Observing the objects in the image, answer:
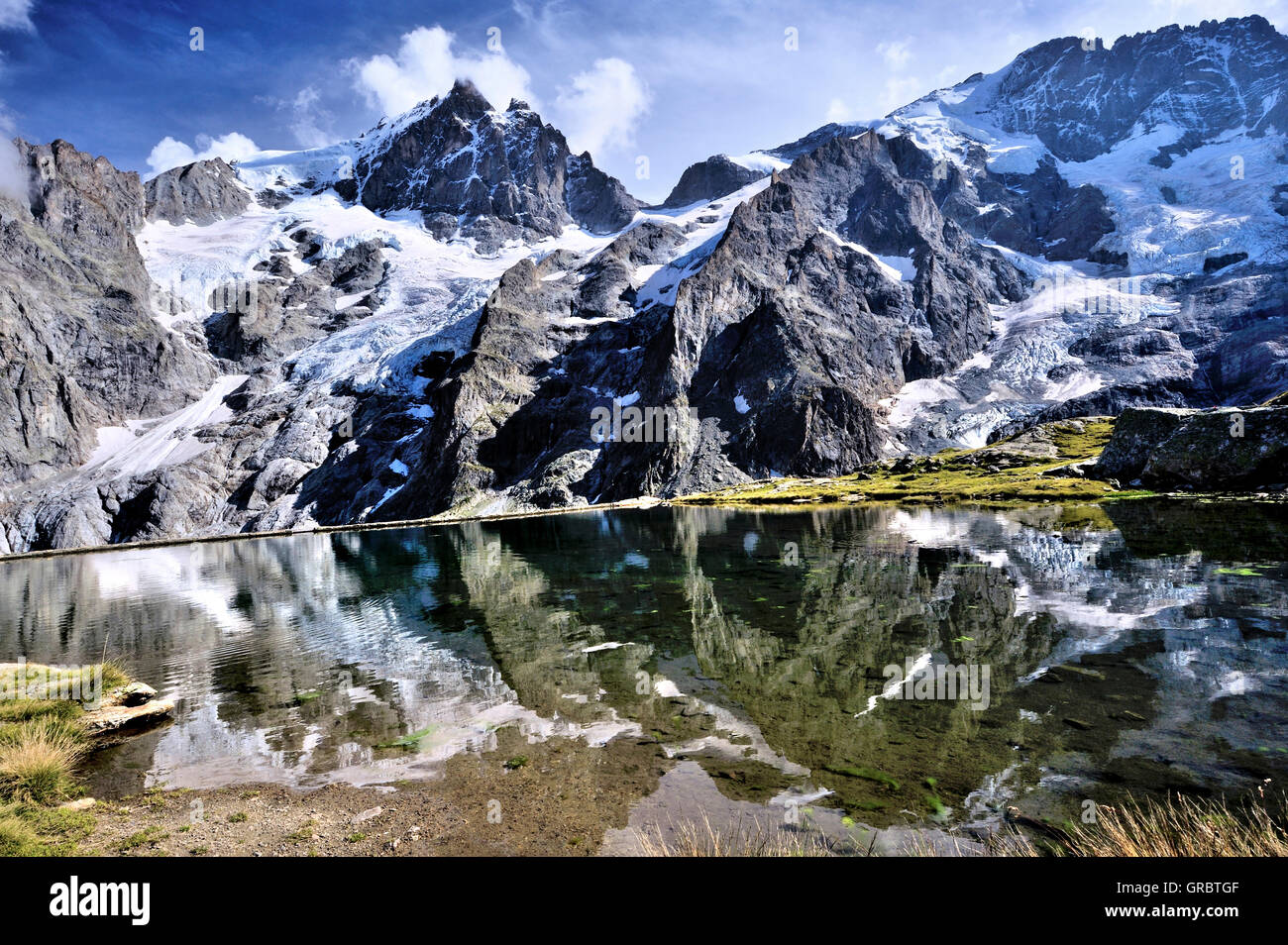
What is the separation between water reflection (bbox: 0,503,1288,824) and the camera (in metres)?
13.4

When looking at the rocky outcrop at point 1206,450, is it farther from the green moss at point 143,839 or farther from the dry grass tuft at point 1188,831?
the green moss at point 143,839

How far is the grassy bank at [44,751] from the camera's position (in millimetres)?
10711

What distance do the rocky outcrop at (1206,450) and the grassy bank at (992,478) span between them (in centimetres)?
517

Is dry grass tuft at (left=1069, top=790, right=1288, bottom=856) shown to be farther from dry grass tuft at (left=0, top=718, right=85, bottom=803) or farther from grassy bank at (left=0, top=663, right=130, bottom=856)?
dry grass tuft at (left=0, top=718, right=85, bottom=803)

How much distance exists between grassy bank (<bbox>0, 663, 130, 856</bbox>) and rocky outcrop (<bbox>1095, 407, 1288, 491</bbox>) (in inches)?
3795

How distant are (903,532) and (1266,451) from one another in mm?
46251

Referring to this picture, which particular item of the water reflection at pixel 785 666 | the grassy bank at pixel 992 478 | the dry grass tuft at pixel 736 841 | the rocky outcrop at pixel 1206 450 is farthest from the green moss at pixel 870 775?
the rocky outcrop at pixel 1206 450

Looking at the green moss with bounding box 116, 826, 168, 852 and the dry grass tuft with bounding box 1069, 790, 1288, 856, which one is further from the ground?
the dry grass tuft with bounding box 1069, 790, 1288, 856

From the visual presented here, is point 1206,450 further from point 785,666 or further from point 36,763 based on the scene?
point 36,763

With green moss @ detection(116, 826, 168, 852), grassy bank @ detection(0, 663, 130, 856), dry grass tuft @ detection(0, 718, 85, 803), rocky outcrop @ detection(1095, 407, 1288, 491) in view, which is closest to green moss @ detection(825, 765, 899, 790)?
green moss @ detection(116, 826, 168, 852)

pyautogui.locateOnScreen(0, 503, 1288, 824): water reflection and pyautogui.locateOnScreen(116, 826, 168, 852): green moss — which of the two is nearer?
pyautogui.locateOnScreen(116, 826, 168, 852): green moss

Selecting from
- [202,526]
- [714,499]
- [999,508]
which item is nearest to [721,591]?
[999,508]
